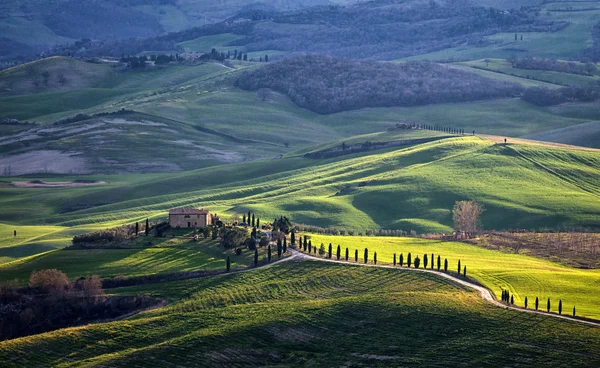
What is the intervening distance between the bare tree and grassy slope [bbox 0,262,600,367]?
41.2 meters

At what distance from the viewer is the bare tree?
135500 mm

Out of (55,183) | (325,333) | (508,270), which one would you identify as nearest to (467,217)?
(508,270)

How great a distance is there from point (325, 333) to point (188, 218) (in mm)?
38529

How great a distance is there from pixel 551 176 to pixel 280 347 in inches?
3560

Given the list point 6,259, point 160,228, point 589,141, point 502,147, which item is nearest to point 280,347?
point 160,228

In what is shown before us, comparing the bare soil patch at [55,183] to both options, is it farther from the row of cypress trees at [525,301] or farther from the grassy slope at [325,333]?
the row of cypress trees at [525,301]

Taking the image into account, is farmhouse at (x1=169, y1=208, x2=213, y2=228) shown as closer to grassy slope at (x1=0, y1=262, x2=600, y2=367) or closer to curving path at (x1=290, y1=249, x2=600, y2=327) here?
curving path at (x1=290, y1=249, x2=600, y2=327)

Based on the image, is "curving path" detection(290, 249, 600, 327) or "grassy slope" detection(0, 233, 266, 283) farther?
"grassy slope" detection(0, 233, 266, 283)

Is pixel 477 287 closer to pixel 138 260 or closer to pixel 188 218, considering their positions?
pixel 138 260

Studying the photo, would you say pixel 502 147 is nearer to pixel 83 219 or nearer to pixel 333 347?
pixel 83 219

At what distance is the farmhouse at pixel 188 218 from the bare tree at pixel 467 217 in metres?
35.1

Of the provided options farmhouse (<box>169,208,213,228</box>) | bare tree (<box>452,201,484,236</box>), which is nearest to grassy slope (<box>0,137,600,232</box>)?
bare tree (<box>452,201,484,236</box>)

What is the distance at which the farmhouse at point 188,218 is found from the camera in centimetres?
11794

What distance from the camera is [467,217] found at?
136875 millimetres
